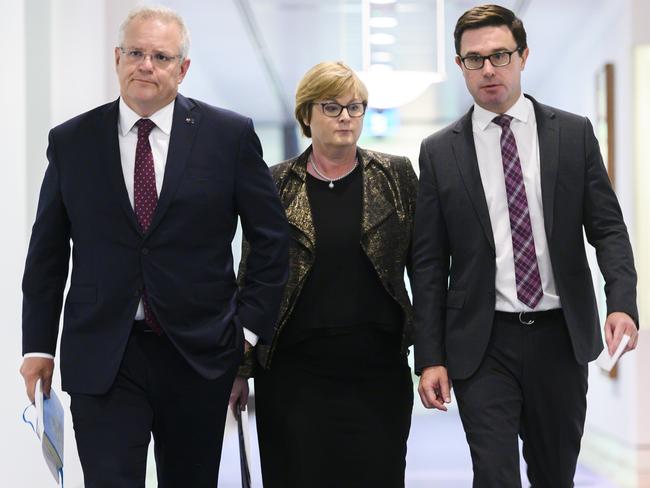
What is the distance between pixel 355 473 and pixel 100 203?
139 centimetres

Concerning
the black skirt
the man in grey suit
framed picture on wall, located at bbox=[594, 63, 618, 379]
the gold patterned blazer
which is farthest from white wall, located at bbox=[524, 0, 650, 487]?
the man in grey suit

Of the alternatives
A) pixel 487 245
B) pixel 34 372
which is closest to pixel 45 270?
pixel 34 372

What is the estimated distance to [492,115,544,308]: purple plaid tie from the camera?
3035 millimetres

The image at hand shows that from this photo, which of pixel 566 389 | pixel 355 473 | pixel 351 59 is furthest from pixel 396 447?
pixel 351 59

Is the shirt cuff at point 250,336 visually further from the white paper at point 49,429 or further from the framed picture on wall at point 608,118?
the framed picture on wall at point 608,118

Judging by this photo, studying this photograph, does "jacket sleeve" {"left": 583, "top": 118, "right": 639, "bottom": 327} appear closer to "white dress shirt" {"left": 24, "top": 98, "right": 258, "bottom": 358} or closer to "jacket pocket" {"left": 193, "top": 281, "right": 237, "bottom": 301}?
"jacket pocket" {"left": 193, "top": 281, "right": 237, "bottom": 301}

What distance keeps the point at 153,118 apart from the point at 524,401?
1.28 m

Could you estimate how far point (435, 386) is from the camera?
123 inches

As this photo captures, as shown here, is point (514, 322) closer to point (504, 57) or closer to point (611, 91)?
point (504, 57)

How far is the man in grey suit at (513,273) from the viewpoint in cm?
304

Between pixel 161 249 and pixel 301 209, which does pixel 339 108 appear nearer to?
pixel 301 209

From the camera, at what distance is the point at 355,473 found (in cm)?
367

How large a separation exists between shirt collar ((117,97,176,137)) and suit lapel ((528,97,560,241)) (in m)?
1.05

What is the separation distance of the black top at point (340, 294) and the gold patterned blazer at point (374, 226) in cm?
3
